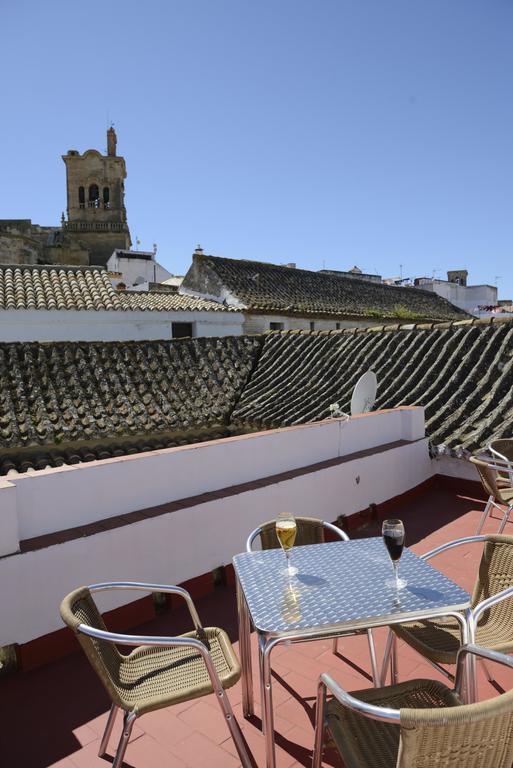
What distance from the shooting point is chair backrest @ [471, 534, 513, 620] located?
2.78 metres

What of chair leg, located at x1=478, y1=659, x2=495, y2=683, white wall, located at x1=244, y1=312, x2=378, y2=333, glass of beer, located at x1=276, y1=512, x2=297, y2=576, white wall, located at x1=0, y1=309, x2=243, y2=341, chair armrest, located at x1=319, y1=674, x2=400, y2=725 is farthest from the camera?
white wall, located at x1=244, y1=312, x2=378, y2=333

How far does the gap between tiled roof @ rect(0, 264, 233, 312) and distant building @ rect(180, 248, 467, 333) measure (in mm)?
3368

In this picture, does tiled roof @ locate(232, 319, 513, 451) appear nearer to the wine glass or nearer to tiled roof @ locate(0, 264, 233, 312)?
tiled roof @ locate(0, 264, 233, 312)

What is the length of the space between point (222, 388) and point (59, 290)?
211 inches

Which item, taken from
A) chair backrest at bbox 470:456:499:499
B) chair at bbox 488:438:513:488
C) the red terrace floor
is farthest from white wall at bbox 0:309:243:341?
chair backrest at bbox 470:456:499:499

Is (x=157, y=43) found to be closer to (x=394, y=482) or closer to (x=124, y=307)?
(x=124, y=307)

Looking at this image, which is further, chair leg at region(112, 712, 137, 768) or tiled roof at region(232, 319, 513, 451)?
tiled roof at region(232, 319, 513, 451)

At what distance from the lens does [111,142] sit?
133 ft

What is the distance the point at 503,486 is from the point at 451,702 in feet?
11.3

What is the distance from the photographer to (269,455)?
4.98 meters

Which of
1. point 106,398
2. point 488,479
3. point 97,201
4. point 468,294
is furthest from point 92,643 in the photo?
point 97,201

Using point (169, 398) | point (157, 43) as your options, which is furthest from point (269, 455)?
point (157, 43)

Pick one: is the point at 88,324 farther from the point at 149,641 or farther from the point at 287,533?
the point at 149,641

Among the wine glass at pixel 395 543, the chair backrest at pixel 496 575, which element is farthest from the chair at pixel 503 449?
the wine glass at pixel 395 543
